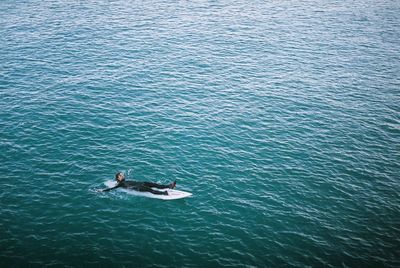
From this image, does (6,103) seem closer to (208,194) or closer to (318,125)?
(208,194)

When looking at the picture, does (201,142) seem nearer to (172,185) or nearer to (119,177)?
(172,185)

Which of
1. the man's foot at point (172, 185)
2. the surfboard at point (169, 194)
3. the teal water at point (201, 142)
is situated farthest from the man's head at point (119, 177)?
the man's foot at point (172, 185)

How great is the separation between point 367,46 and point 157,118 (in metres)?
58.0

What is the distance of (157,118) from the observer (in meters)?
58.4

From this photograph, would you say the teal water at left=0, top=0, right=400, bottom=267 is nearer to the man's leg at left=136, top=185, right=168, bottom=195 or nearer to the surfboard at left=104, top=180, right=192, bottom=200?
the surfboard at left=104, top=180, right=192, bottom=200

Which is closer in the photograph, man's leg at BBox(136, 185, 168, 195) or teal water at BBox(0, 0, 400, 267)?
teal water at BBox(0, 0, 400, 267)

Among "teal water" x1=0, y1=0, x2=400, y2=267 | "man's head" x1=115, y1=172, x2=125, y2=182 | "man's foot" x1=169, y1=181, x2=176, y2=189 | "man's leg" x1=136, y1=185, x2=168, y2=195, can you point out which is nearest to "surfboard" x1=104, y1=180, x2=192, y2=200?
"man's leg" x1=136, y1=185, x2=168, y2=195

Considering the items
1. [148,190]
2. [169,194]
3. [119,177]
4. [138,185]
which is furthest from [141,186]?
[169,194]

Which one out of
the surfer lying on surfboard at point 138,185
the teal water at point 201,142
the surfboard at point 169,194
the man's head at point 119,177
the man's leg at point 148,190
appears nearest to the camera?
the teal water at point 201,142

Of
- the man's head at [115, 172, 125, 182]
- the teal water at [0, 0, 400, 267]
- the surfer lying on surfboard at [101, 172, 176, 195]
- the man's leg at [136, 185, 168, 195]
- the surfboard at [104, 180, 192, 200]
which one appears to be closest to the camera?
the teal water at [0, 0, 400, 267]

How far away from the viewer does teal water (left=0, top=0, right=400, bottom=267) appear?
36750 mm

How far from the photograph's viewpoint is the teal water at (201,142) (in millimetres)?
36750

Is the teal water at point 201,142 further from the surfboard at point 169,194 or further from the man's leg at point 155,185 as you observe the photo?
the man's leg at point 155,185

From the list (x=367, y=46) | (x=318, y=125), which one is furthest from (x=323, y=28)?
(x=318, y=125)
